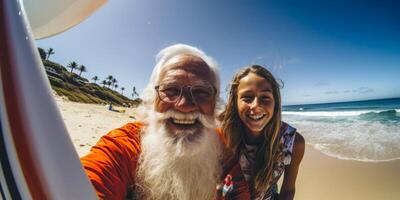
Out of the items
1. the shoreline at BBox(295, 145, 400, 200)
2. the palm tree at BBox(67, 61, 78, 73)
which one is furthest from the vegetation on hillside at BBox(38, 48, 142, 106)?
the shoreline at BBox(295, 145, 400, 200)

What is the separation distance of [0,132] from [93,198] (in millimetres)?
321

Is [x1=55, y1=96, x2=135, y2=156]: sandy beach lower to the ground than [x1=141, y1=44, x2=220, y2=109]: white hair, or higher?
lower

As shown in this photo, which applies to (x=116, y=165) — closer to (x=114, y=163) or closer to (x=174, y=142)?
(x=114, y=163)

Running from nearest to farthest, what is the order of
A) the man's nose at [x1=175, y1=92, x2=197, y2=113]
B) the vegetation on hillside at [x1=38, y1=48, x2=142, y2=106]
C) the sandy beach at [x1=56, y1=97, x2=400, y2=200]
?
1. the man's nose at [x1=175, y1=92, x2=197, y2=113]
2. the sandy beach at [x1=56, y1=97, x2=400, y2=200]
3. the vegetation on hillside at [x1=38, y1=48, x2=142, y2=106]

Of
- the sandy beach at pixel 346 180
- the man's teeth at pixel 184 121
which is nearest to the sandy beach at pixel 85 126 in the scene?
the man's teeth at pixel 184 121

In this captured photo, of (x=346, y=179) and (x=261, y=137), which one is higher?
(x=261, y=137)

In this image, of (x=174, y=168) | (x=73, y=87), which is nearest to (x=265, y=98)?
(x=174, y=168)

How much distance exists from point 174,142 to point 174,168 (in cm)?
26

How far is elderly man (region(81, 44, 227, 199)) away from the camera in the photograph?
6.52 feet

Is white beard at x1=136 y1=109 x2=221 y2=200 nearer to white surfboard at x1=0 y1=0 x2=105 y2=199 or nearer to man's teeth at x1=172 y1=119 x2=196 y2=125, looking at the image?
man's teeth at x1=172 y1=119 x2=196 y2=125

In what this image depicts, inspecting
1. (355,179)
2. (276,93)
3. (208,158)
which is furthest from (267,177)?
(355,179)

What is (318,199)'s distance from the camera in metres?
5.50

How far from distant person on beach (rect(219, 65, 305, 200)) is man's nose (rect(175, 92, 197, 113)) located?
0.75 m

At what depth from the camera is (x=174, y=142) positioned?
6.98 ft
